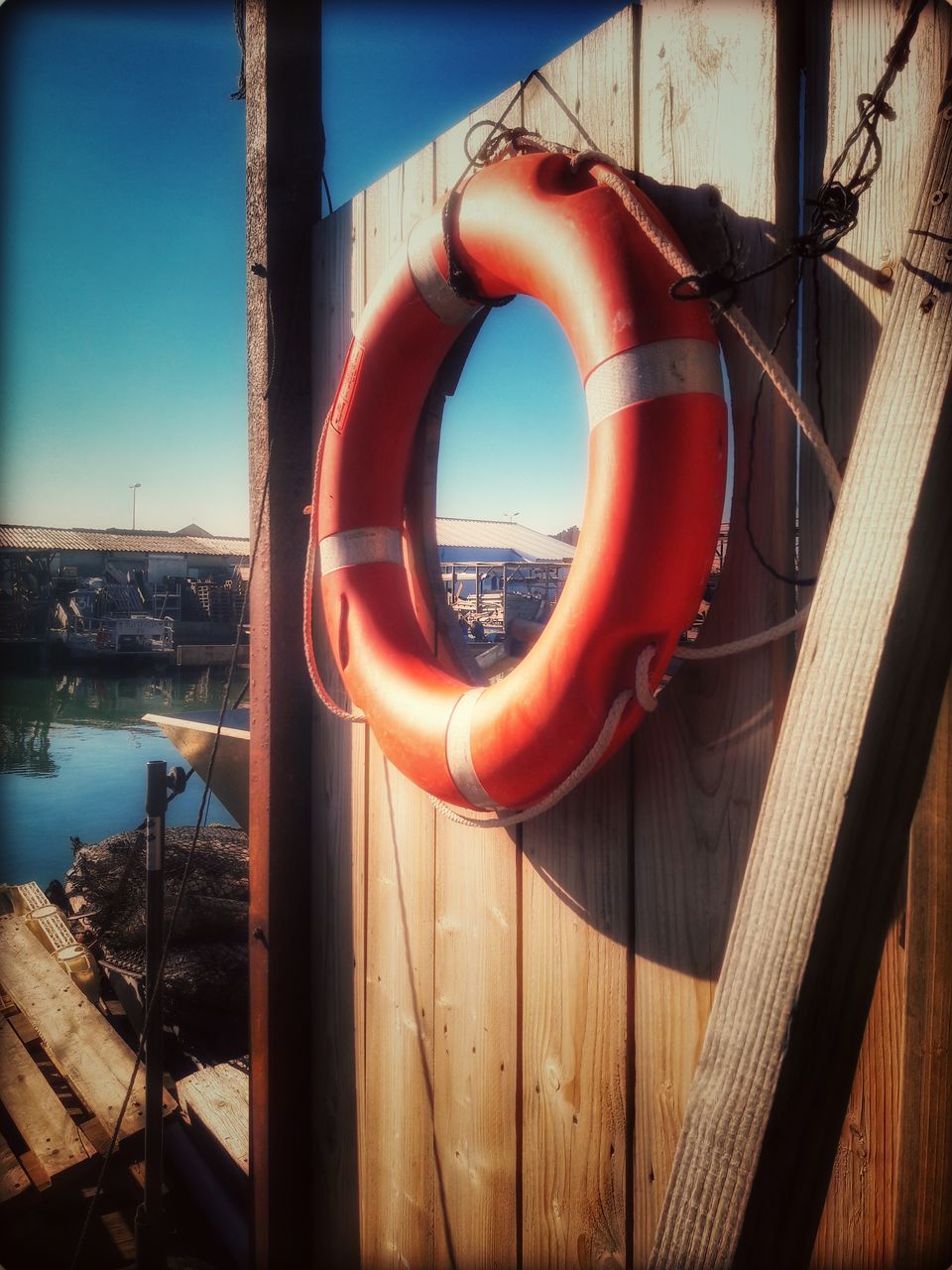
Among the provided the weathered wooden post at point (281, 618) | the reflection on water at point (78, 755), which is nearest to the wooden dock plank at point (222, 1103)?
the weathered wooden post at point (281, 618)

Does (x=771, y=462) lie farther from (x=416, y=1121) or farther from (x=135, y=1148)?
(x=135, y=1148)

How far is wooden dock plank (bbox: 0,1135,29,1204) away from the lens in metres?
2.06

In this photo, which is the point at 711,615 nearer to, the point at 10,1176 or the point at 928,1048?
the point at 928,1048

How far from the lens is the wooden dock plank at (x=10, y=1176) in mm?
2057

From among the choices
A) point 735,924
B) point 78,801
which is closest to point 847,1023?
point 735,924

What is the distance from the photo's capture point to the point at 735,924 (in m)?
0.40

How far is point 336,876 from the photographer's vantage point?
4.91ft

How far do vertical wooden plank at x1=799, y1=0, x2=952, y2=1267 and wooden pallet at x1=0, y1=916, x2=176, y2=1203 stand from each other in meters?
2.28

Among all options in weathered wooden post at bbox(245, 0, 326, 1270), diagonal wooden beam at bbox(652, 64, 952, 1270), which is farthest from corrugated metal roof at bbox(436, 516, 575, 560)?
diagonal wooden beam at bbox(652, 64, 952, 1270)

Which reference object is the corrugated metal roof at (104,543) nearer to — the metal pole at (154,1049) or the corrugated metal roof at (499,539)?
the corrugated metal roof at (499,539)

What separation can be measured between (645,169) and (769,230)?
23cm

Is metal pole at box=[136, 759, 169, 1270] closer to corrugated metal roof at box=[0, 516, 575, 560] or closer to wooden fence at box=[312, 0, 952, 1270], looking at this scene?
wooden fence at box=[312, 0, 952, 1270]

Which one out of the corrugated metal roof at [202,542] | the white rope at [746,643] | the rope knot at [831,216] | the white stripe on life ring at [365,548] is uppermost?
the corrugated metal roof at [202,542]

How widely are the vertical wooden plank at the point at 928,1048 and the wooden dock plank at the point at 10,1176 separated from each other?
2381 millimetres
